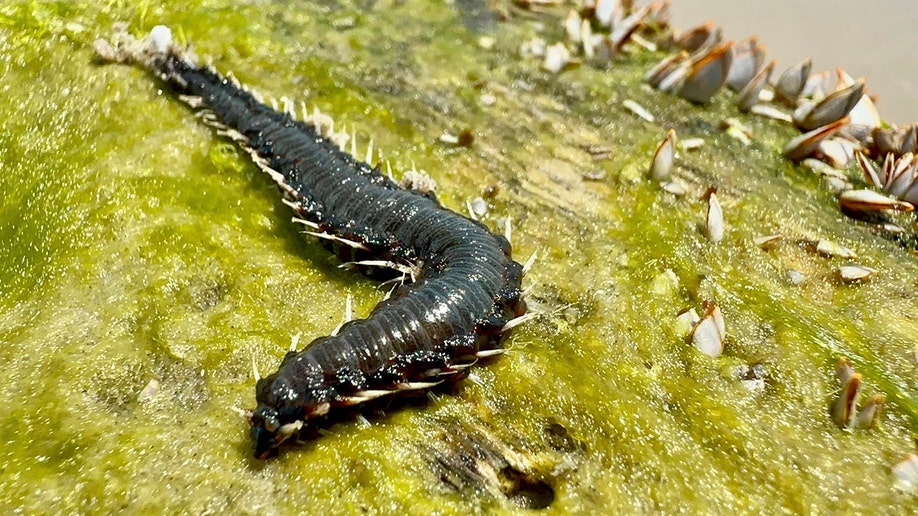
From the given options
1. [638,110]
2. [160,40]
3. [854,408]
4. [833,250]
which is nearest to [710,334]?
[854,408]

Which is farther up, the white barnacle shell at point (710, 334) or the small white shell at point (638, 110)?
the small white shell at point (638, 110)

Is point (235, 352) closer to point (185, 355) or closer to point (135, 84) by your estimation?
point (185, 355)

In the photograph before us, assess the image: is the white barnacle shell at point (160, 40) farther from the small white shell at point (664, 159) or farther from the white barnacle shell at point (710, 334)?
the white barnacle shell at point (710, 334)

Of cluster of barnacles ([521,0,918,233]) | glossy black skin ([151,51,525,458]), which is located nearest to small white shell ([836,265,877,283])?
cluster of barnacles ([521,0,918,233])

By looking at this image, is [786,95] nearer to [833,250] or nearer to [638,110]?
[638,110]

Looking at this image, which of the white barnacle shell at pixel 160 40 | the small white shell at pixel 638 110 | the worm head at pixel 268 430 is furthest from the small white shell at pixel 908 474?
the white barnacle shell at pixel 160 40

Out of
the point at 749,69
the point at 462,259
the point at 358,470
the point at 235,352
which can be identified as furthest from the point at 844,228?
the point at 235,352
